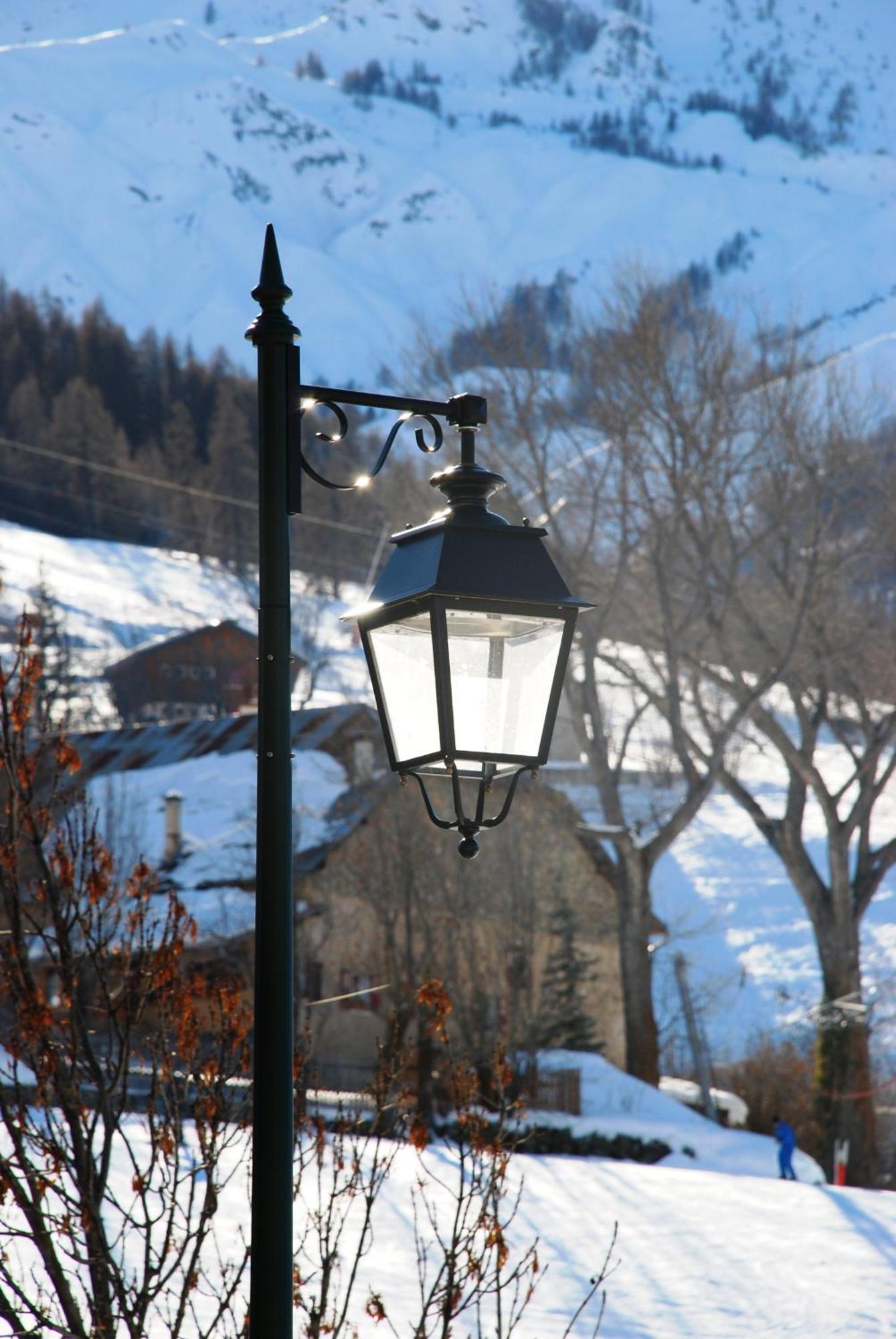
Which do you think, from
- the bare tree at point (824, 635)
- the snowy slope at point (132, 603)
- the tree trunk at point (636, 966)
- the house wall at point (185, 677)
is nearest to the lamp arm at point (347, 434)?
the bare tree at point (824, 635)

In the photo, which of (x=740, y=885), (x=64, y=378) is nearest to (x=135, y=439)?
(x=64, y=378)

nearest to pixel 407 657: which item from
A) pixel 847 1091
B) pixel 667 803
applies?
pixel 847 1091

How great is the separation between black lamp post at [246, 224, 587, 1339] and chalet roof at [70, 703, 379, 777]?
27716mm

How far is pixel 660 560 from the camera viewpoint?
24.6m

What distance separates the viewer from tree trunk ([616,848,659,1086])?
24.5 metres

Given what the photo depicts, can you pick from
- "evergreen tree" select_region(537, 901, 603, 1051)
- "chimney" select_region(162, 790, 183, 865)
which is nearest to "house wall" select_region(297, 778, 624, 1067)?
"evergreen tree" select_region(537, 901, 603, 1051)

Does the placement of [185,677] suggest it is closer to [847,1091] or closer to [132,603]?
[132,603]

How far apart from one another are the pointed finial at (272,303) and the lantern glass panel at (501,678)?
2.48 feet

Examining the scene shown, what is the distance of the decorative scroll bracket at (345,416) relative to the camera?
11.3 ft

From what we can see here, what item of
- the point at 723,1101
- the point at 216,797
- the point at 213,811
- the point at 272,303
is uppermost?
the point at 216,797

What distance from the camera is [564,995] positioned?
25203 millimetres

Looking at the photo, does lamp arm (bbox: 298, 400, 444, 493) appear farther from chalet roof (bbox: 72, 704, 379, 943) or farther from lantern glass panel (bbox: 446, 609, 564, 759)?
chalet roof (bbox: 72, 704, 379, 943)

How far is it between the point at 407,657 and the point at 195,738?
109ft

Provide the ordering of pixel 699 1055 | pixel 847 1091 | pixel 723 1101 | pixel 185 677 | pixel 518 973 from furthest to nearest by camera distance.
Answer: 1. pixel 185 677
2. pixel 723 1101
3. pixel 699 1055
4. pixel 518 973
5. pixel 847 1091
